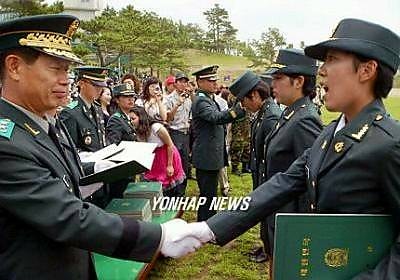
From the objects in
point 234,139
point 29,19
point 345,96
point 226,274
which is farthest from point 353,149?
point 234,139

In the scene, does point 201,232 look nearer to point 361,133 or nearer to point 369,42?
point 361,133

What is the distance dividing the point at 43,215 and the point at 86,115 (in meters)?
2.81

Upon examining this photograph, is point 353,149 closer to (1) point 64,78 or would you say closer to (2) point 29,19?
(1) point 64,78

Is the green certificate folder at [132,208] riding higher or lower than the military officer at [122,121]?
lower

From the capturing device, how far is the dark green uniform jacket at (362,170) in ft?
5.20

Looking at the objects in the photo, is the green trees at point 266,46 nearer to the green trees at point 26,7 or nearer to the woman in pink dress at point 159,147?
the green trees at point 26,7

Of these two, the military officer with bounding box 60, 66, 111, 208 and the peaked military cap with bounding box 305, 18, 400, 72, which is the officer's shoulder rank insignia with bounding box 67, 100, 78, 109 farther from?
the peaked military cap with bounding box 305, 18, 400, 72

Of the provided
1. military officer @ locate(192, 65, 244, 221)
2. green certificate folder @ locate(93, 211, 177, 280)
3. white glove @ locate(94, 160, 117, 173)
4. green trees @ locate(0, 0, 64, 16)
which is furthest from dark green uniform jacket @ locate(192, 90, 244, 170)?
green trees @ locate(0, 0, 64, 16)

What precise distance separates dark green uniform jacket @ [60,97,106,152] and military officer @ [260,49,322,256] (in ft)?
5.73

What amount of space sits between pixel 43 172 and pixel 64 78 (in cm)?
43

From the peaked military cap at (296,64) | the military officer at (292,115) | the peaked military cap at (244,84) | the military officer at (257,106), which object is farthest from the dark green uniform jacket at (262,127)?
the peaked military cap at (296,64)

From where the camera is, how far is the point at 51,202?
1544 mm

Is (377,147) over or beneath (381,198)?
over

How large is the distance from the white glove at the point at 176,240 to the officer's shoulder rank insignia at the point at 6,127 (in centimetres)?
69
